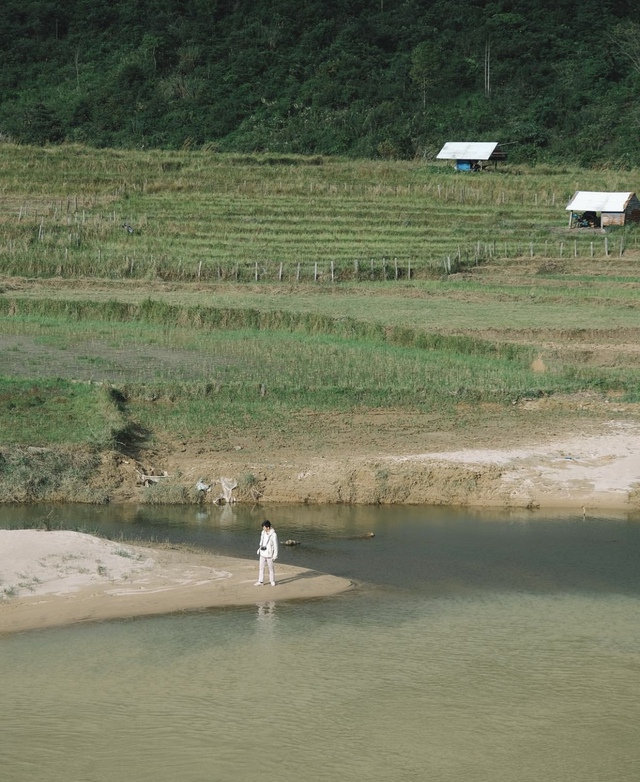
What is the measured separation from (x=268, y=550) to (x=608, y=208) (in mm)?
47602

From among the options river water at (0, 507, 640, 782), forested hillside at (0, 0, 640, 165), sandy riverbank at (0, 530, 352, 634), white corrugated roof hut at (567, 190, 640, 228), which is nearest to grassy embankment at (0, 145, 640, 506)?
white corrugated roof hut at (567, 190, 640, 228)

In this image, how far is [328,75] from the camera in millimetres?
93750

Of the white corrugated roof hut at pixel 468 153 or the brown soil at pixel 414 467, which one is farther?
the white corrugated roof hut at pixel 468 153

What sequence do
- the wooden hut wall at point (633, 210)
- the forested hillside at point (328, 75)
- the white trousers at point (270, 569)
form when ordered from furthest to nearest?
the forested hillside at point (328, 75) < the wooden hut wall at point (633, 210) < the white trousers at point (270, 569)

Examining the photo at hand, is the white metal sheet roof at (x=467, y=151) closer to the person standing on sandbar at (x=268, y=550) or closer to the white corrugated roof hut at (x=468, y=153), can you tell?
the white corrugated roof hut at (x=468, y=153)

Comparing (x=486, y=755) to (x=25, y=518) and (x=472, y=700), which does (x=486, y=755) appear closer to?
(x=472, y=700)

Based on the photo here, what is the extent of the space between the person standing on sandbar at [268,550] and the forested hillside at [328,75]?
6724 centimetres

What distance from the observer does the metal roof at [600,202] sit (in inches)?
2359

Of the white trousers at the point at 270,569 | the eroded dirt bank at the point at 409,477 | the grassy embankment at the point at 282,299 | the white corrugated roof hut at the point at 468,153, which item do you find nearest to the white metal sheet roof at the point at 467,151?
the white corrugated roof hut at the point at 468,153

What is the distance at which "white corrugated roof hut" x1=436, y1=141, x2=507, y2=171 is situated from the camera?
247 feet

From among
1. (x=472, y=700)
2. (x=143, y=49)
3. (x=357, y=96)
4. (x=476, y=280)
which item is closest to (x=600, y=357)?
(x=476, y=280)

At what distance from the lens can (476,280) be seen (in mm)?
49656

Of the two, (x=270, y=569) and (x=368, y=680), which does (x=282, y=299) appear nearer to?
(x=270, y=569)

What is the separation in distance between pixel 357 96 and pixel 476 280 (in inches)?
1828
